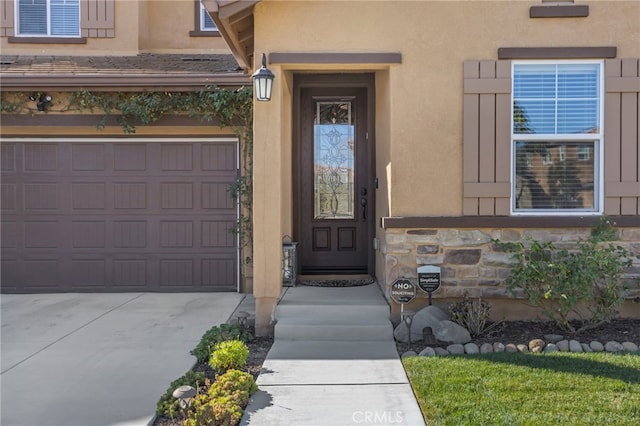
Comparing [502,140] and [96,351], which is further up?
[502,140]

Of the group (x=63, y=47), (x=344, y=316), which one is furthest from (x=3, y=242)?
(x=344, y=316)

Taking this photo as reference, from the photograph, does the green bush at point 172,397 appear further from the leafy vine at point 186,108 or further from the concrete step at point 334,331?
the leafy vine at point 186,108

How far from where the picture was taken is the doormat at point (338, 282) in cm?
705

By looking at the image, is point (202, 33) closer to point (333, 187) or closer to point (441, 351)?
point (333, 187)

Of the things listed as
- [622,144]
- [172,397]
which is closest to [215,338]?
[172,397]

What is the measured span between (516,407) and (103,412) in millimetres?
3000

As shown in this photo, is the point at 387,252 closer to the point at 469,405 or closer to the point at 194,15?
the point at 469,405

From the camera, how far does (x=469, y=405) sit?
12.7 ft

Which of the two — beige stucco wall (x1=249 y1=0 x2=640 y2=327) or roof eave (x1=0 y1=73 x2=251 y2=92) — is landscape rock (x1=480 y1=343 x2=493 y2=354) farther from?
roof eave (x1=0 y1=73 x2=251 y2=92)

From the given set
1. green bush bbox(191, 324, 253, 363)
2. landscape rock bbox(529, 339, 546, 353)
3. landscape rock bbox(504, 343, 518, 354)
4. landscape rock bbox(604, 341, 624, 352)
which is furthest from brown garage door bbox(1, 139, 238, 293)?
landscape rock bbox(604, 341, 624, 352)

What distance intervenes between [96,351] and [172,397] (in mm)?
1849

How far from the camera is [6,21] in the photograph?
30.4ft

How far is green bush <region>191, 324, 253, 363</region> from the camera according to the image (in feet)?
17.0

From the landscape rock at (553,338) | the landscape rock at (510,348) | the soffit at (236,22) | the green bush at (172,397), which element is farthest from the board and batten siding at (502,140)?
the green bush at (172,397)
